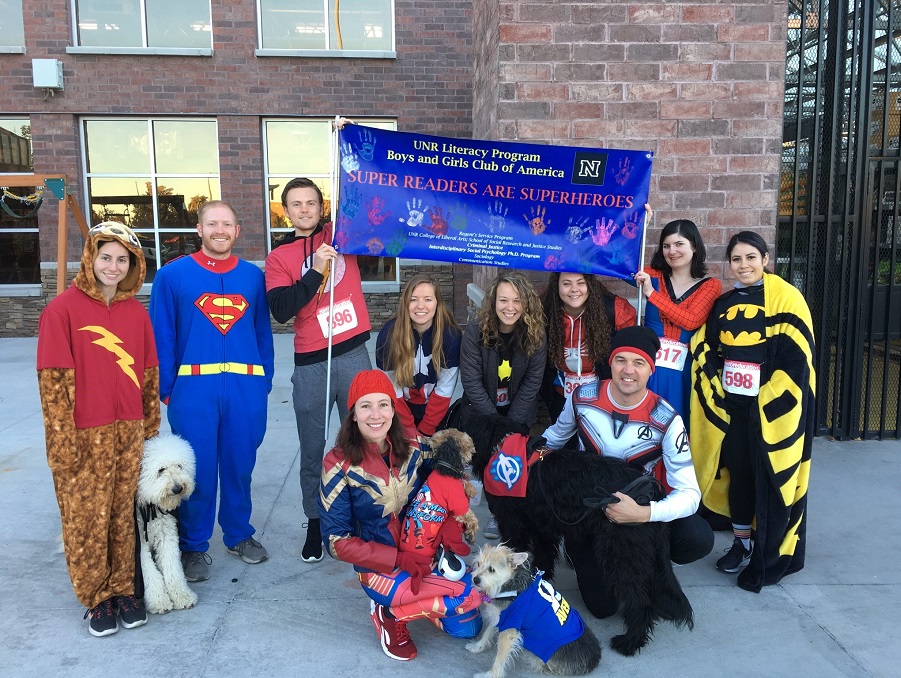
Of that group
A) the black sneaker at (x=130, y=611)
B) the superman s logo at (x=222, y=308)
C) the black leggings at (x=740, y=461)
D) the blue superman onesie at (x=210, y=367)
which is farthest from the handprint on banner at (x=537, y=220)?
the black sneaker at (x=130, y=611)

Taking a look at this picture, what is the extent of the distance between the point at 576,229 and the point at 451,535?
6.16ft

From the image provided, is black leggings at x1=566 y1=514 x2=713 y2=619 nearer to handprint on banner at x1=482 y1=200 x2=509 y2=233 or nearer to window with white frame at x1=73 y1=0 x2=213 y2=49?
handprint on banner at x1=482 y1=200 x2=509 y2=233

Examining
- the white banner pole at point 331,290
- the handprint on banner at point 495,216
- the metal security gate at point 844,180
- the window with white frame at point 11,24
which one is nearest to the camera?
the white banner pole at point 331,290

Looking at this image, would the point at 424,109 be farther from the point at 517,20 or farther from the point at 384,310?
the point at 517,20

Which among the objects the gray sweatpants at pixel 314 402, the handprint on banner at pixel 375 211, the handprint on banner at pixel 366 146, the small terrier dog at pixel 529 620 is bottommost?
the small terrier dog at pixel 529 620

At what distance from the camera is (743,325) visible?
10.6 feet

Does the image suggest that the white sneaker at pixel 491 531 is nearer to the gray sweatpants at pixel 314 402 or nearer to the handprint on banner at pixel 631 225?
the gray sweatpants at pixel 314 402

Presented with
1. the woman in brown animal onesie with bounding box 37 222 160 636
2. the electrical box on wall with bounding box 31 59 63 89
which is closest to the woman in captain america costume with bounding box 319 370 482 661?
the woman in brown animal onesie with bounding box 37 222 160 636

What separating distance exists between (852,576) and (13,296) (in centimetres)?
1210

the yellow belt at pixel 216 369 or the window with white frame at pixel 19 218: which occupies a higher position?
the window with white frame at pixel 19 218

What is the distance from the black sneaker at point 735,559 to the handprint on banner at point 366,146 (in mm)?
2840

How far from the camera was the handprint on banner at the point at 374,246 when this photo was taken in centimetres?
358

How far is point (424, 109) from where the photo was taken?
10.9 meters

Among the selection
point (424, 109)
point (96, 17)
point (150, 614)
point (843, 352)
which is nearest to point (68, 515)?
point (150, 614)
